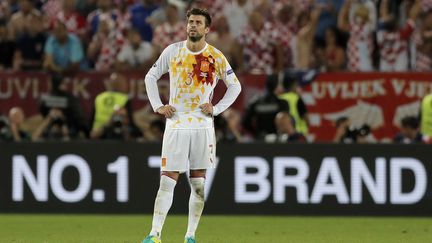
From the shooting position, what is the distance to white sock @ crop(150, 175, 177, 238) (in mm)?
11312

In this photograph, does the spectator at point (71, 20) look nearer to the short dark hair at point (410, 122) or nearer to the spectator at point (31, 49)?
the spectator at point (31, 49)

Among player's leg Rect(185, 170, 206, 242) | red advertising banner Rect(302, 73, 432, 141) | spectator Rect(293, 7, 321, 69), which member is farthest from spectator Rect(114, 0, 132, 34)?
player's leg Rect(185, 170, 206, 242)

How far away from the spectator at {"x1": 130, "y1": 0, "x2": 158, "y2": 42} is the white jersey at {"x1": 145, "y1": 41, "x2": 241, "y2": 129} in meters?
8.98

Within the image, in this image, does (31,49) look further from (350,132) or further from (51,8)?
(350,132)

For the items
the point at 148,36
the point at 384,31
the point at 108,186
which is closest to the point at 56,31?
the point at 148,36

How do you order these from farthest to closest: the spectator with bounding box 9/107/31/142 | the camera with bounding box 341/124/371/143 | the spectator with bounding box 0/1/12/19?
1. the spectator with bounding box 0/1/12/19
2. the spectator with bounding box 9/107/31/142
3. the camera with bounding box 341/124/371/143

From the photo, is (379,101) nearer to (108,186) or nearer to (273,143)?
(273,143)

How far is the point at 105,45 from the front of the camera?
20328 mm

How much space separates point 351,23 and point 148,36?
339cm

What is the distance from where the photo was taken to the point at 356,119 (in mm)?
18812

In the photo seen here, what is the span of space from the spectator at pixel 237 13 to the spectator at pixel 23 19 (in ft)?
10.4

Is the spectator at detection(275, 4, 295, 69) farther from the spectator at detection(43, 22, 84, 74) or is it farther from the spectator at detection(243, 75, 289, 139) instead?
the spectator at detection(43, 22, 84, 74)

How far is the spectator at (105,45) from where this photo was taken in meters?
20.3

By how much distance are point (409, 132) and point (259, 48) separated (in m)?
3.29
